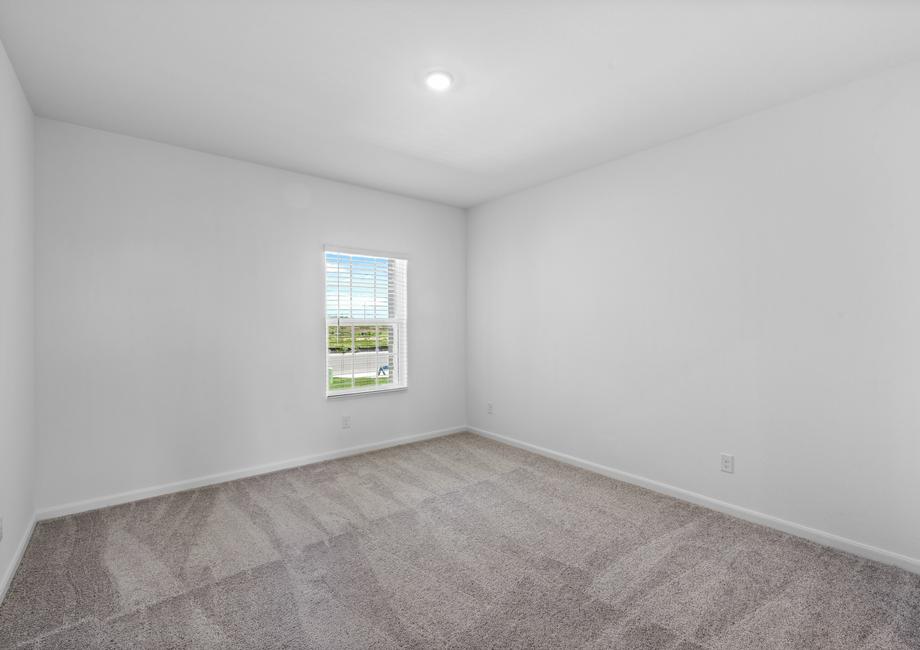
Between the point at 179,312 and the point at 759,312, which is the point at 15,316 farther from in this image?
the point at 759,312

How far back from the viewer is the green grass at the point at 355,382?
4125mm

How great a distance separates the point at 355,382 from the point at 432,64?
2.89 metres

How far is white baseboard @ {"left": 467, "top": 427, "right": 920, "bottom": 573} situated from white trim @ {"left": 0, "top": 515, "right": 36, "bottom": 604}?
356 cm

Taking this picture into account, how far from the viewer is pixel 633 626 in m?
1.83

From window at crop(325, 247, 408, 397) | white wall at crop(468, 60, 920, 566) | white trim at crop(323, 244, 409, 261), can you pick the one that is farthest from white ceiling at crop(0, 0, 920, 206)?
window at crop(325, 247, 408, 397)

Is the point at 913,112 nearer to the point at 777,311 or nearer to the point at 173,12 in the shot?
the point at 777,311

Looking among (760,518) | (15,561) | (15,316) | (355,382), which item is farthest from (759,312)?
(15,561)

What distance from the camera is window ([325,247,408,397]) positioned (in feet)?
13.4

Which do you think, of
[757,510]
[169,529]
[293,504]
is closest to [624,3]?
[757,510]

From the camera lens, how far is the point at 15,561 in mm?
2230

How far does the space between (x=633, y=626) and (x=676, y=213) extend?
2.55 m

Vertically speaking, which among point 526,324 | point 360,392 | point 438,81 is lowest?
point 360,392

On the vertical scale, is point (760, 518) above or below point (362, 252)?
below

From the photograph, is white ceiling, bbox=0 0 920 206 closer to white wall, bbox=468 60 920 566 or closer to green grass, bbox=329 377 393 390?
white wall, bbox=468 60 920 566
